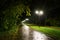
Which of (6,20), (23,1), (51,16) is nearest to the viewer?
(23,1)

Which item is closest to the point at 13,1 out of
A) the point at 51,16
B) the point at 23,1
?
the point at 23,1

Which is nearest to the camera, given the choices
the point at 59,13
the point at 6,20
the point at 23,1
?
the point at 23,1

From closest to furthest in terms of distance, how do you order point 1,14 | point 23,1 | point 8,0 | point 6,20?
point 8,0 < point 23,1 < point 1,14 < point 6,20

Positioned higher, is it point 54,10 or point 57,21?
point 54,10

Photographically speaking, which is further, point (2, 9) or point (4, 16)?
point (4, 16)

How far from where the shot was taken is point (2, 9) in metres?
19.5

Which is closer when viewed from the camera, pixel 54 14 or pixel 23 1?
pixel 23 1

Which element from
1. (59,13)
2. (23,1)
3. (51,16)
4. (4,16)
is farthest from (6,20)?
(51,16)

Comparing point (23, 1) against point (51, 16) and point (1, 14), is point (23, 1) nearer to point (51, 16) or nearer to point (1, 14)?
point (1, 14)

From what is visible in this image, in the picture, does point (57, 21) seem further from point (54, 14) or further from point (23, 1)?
point (23, 1)

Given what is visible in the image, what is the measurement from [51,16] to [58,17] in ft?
12.0

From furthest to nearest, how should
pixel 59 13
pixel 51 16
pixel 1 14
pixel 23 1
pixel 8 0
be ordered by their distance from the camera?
1. pixel 51 16
2. pixel 59 13
3. pixel 1 14
4. pixel 23 1
5. pixel 8 0

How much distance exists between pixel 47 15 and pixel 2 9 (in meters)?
41.0

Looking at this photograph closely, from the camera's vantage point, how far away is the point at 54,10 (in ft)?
174
